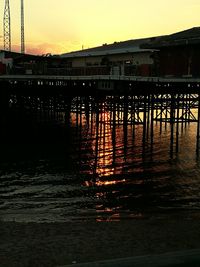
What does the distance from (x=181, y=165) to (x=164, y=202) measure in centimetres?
765

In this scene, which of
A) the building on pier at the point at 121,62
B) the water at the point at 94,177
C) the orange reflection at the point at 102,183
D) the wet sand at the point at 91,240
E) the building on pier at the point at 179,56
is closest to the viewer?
the wet sand at the point at 91,240

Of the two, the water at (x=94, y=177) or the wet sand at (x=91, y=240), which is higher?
the wet sand at (x=91, y=240)

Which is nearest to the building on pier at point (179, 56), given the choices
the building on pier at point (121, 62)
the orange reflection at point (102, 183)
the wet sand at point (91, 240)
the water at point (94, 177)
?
the building on pier at point (121, 62)

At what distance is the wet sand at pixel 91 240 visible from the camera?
9.15 metres

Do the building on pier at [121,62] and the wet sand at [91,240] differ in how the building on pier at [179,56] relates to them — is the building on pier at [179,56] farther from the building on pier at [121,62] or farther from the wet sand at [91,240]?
the wet sand at [91,240]

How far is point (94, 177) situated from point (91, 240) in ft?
32.8

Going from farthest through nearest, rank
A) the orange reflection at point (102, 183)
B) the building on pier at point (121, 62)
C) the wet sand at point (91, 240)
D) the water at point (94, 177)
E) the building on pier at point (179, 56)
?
1. the building on pier at point (121, 62)
2. the building on pier at point (179, 56)
3. the orange reflection at point (102, 183)
4. the water at point (94, 177)
5. the wet sand at point (91, 240)

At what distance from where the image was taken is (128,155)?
26297 millimetres

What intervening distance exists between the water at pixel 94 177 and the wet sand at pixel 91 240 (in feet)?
3.45

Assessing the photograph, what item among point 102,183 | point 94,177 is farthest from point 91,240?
point 94,177

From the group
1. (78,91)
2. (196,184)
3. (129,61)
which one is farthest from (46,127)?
(196,184)

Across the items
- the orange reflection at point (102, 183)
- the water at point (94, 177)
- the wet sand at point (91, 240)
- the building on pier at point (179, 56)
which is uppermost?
the building on pier at point (179, 56)

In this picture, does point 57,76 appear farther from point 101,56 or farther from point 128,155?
point 128,155

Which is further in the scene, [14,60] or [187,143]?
[14,60]
